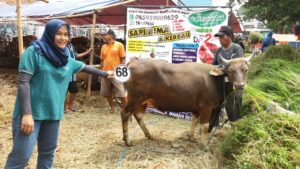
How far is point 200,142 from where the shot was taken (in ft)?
18.0

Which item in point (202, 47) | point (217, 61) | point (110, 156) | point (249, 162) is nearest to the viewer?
point (249, 162)

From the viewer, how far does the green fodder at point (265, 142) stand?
11.8ft

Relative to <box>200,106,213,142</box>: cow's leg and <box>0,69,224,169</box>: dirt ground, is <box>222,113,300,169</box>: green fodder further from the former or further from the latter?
<box>200,106,213,142</box>: cow's leg

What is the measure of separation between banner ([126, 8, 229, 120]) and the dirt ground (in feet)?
4.11

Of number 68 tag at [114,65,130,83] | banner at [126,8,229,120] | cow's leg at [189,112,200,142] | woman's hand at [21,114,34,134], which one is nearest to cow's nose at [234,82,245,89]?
cow's leg at [189,112,200,142]

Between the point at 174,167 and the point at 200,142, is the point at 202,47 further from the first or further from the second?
the point at 174,167

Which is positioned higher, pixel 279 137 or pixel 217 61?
pixel 217 61

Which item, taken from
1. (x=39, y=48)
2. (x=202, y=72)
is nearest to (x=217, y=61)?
(x=202, y=72)

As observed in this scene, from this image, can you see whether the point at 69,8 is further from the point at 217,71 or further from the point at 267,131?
the point at 267,131

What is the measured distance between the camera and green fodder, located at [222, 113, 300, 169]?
→ 361 cm

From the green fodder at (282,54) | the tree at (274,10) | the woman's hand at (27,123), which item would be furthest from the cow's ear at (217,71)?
the tree at (274,10)

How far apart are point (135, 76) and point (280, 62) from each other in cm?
326

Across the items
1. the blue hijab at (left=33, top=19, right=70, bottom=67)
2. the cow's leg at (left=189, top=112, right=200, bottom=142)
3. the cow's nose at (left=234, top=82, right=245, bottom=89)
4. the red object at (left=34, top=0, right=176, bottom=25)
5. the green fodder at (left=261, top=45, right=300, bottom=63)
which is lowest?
the cow's leg at (left=189, top=112, right=200, bottom=142)

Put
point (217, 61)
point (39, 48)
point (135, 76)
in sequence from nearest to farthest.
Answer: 1. point (39, 48)
2. point (135, 76)
3. point (217, 61)
